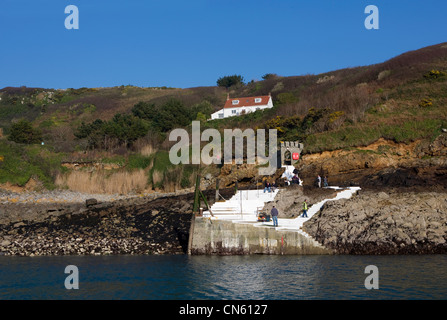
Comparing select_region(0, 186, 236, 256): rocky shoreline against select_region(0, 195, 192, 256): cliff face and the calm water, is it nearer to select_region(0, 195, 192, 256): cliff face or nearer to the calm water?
select_region(0, 195, 192, 256): cliff face

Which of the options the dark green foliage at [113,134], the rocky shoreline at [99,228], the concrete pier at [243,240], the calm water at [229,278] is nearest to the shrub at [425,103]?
the rocky shoreline at [99,228]

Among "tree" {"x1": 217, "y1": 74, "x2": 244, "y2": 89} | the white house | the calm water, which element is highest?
"tree" {"x1": 217, "y1": 74, "x2": 244, "y2": 89}

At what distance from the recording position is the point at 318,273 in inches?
769

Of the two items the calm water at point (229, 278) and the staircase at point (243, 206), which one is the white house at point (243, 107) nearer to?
the staircase at point (243, 206)

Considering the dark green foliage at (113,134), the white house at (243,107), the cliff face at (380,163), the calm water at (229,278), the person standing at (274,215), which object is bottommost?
the calm water at (229,278)

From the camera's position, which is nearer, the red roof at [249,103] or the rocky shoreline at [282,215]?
the rocky shoreline at [282,215]

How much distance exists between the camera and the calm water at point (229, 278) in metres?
17.0

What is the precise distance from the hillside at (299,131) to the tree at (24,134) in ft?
2.56

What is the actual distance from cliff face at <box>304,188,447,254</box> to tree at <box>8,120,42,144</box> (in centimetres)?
4647

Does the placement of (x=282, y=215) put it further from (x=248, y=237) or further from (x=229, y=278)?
(x=229, y=278)

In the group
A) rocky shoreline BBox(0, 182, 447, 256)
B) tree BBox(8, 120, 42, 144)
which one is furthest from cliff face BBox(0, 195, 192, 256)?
tree BBox(8, 120, 42, 144)

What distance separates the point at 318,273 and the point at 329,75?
235 feet

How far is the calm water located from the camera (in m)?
17.0

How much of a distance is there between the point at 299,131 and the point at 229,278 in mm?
33069
